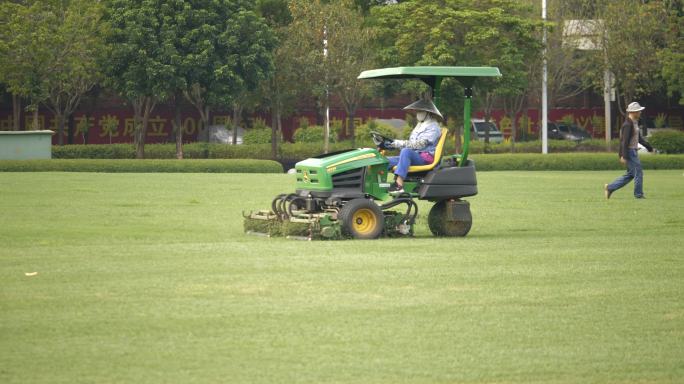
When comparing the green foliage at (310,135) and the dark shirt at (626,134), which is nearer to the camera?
the dark shirt at (626,134)

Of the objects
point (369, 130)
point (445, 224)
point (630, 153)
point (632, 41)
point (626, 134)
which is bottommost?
point (445, 224)

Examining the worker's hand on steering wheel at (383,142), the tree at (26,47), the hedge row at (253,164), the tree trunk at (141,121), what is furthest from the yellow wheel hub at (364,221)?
the tree trunk at (141,121)

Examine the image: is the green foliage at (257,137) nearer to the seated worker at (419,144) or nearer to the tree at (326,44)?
the tree at (326,44)

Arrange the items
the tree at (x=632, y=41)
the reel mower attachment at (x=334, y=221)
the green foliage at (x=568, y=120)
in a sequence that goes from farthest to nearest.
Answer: the green foliage at (x=568, y=120)
the tree at (x=632, y=41)
the reel mower attachment at (x=334, y=221)

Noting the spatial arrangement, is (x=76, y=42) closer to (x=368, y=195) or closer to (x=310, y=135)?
(x=310, y=135)

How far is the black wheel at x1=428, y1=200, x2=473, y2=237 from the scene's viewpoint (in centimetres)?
1658

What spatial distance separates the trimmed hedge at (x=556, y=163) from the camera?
41.5 m

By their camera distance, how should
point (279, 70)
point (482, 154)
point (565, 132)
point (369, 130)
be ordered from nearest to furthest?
point (482, 154)
point (279, 70)
point (369, 130)
point (565, 132)

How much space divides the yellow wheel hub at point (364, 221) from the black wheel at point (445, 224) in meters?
1.15

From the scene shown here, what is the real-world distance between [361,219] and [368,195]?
532mm

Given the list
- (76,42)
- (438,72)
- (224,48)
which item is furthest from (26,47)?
(438,72)

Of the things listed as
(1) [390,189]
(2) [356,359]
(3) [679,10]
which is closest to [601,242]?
(1) [390,189]

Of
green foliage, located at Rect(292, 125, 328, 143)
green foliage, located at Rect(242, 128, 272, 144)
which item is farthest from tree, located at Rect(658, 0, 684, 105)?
green foliage, located at Rect(242, 128, 272, 144)

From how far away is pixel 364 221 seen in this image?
52.2 ft
